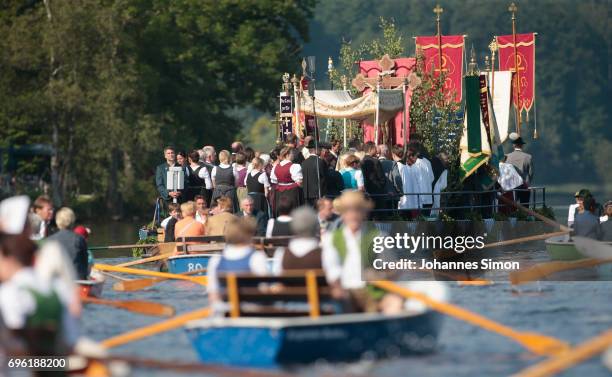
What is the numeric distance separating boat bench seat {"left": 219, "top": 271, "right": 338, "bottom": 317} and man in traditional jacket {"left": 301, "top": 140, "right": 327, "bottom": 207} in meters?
11.4

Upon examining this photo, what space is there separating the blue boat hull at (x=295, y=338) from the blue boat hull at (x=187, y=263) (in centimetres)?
953

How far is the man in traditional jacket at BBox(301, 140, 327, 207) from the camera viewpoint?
87.2ft

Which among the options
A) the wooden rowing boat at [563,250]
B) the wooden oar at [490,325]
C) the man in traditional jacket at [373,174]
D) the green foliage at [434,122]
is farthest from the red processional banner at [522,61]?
the wooden oar at [490,325]

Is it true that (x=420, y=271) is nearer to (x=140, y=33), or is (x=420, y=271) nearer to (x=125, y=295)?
(x=125, y=295)

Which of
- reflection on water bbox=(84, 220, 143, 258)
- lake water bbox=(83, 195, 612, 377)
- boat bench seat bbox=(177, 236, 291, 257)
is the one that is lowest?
reflection on water bbox=(84, 220, 143, 258)

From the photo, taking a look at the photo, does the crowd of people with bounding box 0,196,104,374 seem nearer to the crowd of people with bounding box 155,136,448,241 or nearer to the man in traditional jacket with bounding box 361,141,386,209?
→ the crowd of people with bounding box 155,136,448,241

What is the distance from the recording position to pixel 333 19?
513 ft

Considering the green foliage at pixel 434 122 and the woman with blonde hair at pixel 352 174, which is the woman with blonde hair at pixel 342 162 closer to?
the woman with blonde hair at pixel 352 174

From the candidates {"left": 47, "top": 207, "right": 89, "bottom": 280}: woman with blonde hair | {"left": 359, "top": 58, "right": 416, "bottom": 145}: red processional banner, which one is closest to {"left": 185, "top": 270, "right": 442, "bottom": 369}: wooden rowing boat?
{"left": 47, "top": 207, "right": 89, "bottom": 280}: woman with blonde hair

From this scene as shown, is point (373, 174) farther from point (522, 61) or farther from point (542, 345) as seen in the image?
point (522, 61)

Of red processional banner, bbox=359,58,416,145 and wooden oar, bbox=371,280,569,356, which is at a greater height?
red processional banner, bbox=359,58,416,145

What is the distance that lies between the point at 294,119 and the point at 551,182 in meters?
101

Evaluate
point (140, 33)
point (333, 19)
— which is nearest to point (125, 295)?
point (140, 33)

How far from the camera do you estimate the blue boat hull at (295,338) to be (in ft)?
47.5
